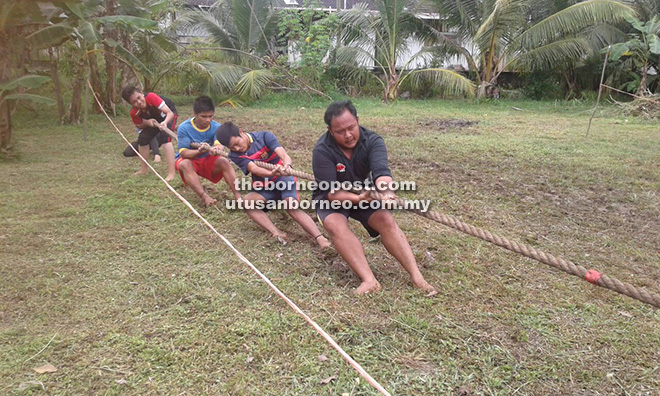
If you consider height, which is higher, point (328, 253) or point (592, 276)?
point (592, 276)

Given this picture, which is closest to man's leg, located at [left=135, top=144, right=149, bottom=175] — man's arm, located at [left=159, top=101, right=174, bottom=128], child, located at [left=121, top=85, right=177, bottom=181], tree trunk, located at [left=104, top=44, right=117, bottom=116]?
child, located at [left=121, top=85, right=177, bottom=181]

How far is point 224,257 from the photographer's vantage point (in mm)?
3307

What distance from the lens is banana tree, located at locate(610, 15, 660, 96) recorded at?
10555mm

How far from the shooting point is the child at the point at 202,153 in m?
4.26

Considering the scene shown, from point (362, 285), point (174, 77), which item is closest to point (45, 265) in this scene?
point (362, 285)

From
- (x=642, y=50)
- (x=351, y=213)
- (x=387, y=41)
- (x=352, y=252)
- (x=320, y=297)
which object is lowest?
(x=320, y=297)

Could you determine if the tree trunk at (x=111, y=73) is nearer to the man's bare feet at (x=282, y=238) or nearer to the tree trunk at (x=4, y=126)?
the tree trunk at (x=4, y=126)

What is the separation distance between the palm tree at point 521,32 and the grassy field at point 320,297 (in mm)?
7235

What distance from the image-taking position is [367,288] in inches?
110

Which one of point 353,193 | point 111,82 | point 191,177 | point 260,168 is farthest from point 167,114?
point 111,82

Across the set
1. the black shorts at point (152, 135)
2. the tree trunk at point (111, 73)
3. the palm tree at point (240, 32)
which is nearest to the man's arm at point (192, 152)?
the black shorts at point (152, 135)

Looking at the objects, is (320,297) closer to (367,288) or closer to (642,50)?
(367,288)

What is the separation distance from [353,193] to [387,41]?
10933mm

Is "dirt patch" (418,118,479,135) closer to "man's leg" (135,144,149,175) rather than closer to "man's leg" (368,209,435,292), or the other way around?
"man's leg" (135,144,149,175)
